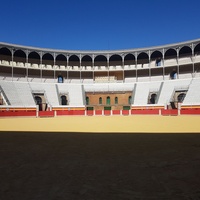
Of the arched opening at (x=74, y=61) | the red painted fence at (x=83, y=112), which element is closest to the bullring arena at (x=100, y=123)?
the red painted fence at (x=83, y=112)

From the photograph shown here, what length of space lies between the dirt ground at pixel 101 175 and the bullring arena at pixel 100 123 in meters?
0.02

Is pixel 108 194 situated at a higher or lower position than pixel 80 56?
lower

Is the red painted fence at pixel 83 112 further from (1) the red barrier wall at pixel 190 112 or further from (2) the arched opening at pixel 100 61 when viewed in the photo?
(2) the arched opening at pixel 100 61

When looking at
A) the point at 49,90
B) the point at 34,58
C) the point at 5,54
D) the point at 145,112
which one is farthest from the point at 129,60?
the point at 5,54

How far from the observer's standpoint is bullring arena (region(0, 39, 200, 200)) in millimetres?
3147

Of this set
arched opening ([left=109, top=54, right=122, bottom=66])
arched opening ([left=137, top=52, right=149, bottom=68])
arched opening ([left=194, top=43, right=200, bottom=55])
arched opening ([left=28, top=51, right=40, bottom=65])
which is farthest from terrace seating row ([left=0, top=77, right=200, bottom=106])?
arched opening ([left=194, top=43, right=200, bottom=55])

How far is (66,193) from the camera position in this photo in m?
2.79

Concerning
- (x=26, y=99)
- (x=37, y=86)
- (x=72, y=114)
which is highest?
(x=37, y=86)

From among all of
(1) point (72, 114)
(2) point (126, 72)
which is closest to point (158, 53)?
(2) point (126, 72)

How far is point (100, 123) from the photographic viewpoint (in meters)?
15.9

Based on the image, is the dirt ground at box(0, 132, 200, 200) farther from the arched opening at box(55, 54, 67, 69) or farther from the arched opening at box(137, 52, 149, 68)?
the arched opening at box(137, 52, 149, 68)

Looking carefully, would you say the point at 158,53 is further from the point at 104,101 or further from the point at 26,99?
the point at 26,99

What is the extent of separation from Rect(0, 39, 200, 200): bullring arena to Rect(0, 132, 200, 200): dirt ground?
0.02m

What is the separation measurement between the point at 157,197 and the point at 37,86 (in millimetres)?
38142
